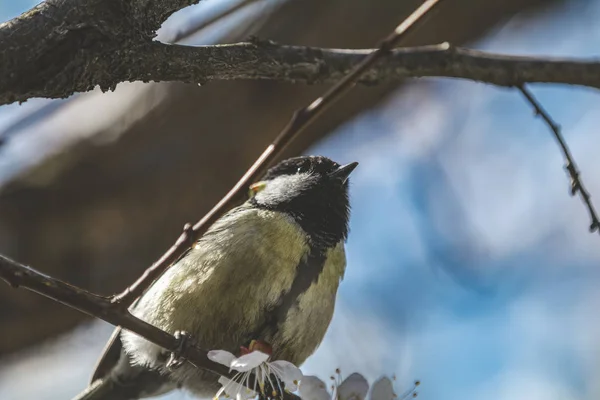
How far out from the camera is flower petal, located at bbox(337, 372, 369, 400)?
1948 millimetres

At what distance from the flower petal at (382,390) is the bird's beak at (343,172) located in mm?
1166

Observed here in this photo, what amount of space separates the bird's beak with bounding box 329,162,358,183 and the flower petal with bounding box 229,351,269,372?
4.07 feet

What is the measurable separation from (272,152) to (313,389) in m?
0.70

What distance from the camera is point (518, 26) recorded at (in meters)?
4.36

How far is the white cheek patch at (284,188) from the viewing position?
292cm

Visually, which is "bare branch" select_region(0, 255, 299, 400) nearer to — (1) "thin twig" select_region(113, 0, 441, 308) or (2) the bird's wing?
(1) "thin twig" select_region(113, 0, 441, 308)

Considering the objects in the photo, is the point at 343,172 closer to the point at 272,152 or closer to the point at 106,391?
the point at 106,391

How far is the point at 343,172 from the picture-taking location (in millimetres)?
3037

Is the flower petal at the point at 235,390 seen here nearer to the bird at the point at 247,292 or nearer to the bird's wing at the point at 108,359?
the bird at the point at 247,292

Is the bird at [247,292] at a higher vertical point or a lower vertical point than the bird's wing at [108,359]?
higher

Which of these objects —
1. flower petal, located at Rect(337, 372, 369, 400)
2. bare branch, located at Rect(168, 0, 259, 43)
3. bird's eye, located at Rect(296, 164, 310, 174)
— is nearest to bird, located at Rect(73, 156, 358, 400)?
bird's eye, located at Rect(296, 164, 310, 174)

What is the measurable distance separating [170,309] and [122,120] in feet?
5.18

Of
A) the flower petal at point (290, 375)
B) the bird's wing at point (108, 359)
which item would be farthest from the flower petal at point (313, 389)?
the bird's wing at point (108, 359)

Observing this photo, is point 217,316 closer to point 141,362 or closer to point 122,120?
point 141,362
